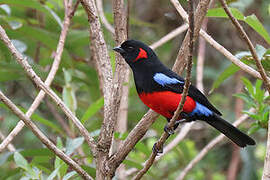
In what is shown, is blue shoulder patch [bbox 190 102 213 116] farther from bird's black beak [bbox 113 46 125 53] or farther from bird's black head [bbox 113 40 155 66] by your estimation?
bird's black beak [bbox 113 46 125 53]

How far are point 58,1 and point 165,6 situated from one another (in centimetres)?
196

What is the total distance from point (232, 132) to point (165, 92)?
58cm

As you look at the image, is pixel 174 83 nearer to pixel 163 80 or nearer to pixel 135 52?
pixel 163 80

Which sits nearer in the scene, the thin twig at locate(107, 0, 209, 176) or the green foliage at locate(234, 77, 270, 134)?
the thin twig at locate(107, 0, 209, 176)

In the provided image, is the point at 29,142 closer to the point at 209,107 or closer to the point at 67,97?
A: the point at 67,97

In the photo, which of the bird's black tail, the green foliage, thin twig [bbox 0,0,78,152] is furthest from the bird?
thin twig [bbox 0,0,78,152]

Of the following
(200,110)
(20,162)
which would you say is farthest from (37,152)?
(200,110)

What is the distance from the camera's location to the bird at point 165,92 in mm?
3072

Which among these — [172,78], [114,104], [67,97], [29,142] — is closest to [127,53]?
[172,78]

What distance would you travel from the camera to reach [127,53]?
10.6 feet

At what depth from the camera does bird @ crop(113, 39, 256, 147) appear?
307cm

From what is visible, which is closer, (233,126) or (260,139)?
(233,126)

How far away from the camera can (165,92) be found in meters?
3.13

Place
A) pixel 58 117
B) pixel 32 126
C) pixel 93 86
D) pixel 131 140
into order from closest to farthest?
pixel 32 126
pixel 131 140
pixel 58 117
pixel 93 86
